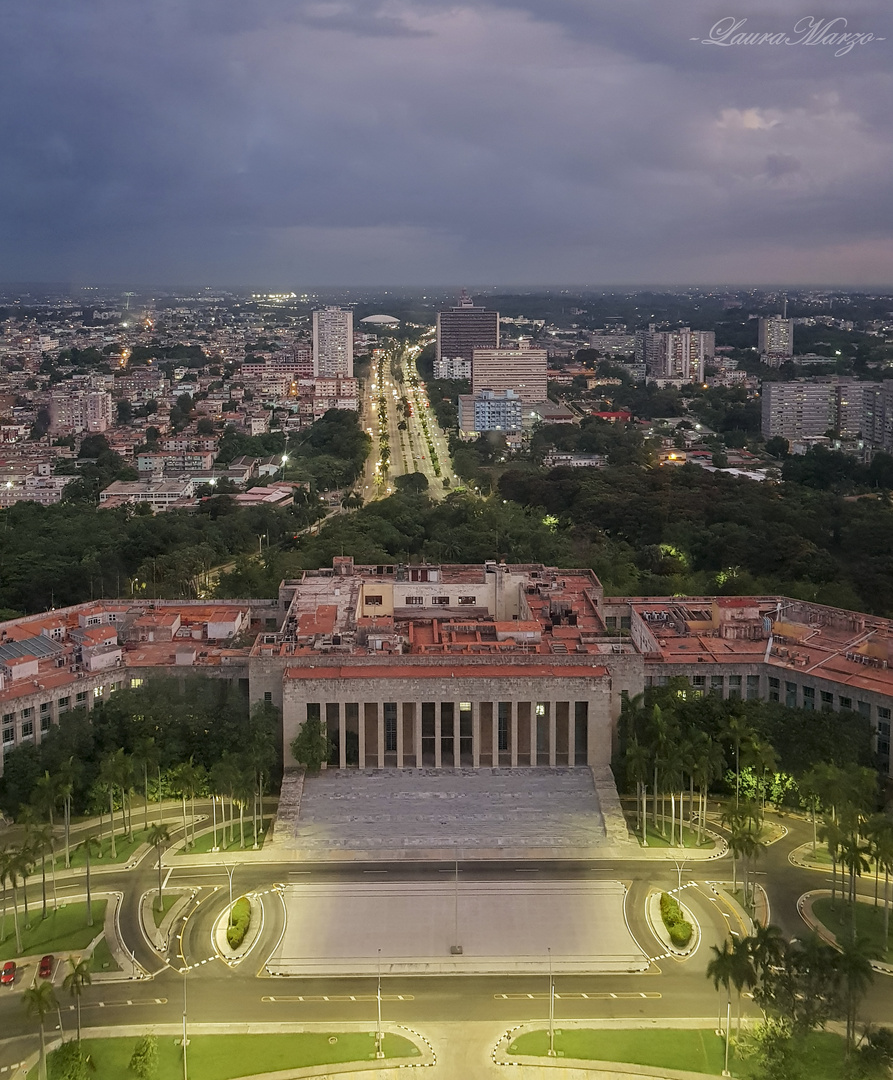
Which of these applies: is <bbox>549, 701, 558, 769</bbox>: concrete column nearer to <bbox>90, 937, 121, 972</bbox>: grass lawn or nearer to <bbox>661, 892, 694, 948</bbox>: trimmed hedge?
<bbox>661, 892, 694, 948</bbox>: trimmed hedge

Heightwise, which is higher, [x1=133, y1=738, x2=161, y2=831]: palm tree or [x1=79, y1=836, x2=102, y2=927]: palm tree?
[x1=133, y1=738, x2=161, y2=831]: palm tree

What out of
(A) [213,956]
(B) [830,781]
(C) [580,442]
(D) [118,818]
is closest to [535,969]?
(A) [213,956]

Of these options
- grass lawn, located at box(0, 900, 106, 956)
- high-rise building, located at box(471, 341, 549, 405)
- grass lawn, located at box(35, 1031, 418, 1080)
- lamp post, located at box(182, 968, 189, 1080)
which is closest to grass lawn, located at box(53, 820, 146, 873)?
grass lawn, located at box(0, 900, 106, 956)

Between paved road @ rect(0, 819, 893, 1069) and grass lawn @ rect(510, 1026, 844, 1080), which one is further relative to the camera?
paved road @ rect(0, 819, 893, 1069)

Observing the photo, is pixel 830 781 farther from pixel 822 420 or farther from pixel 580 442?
pixel 822 420

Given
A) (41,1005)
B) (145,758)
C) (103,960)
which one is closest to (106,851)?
(145,758)

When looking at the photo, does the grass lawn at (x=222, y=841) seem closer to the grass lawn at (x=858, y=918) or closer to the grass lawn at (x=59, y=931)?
the grass lawn at (x=59, y=931)
